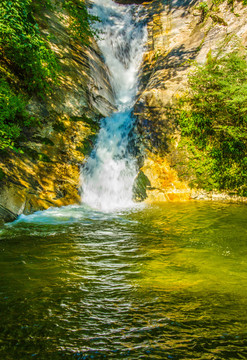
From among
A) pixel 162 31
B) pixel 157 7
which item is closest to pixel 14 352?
pixel 162 31

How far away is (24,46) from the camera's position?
6484 millimetres

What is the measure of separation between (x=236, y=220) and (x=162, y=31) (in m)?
13.8

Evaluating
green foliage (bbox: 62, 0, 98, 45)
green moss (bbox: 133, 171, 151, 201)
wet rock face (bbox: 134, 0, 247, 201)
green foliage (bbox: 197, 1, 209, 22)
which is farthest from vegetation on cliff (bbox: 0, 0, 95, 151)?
green foliage (bbox: 197, 1, 209, 22)

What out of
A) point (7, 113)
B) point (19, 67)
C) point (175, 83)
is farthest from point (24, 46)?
point (175, 83)

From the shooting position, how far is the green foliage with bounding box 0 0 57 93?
580cm

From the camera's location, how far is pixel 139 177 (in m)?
10.2

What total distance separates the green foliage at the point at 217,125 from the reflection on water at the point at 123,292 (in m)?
4.20

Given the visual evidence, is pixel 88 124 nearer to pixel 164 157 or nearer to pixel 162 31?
pixel 164 157

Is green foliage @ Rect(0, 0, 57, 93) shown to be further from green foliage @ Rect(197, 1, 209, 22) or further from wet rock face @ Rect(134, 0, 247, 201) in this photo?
green foliage @ Rect(197, 1, 209, 22)

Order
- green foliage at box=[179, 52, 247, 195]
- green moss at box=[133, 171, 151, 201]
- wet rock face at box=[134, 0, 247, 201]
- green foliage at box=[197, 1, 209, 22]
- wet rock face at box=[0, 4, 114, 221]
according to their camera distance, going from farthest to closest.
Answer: green foliage at box=[197, 1, 209, 22] < wet rock face at box=[134, 0, 247, 201] < green moss at box=[133, 171, 151, 201] < green foliage at box=[179, 52, 247, 195] < wet rock face at box=[0, 4, 114, 221]

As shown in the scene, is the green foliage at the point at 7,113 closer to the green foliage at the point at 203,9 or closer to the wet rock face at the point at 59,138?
the wet rock face at the point at 59,138

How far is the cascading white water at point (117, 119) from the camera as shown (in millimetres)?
9516

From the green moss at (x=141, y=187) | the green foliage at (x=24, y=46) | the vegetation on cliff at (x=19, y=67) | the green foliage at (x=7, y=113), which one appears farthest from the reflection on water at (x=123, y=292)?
the green foliage at (x=24, y=46)

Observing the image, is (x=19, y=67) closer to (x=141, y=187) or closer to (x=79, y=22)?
(x=79, y=22)
